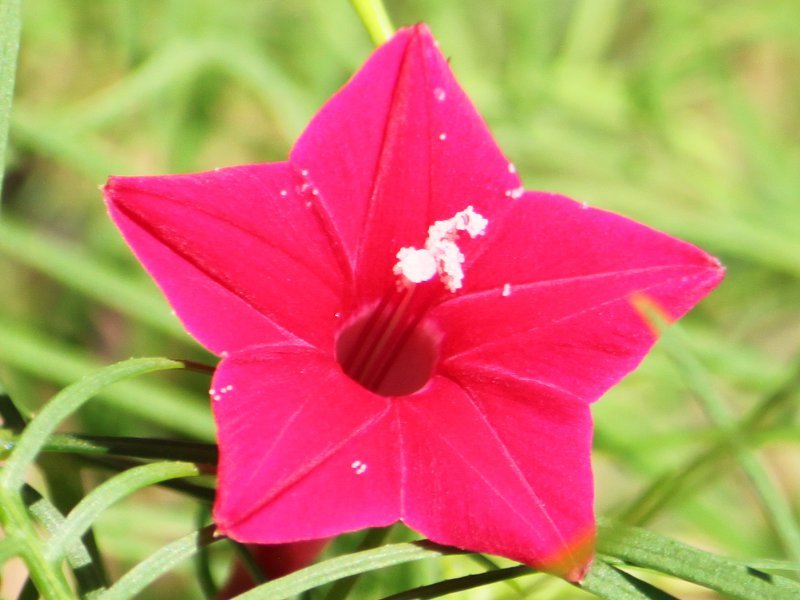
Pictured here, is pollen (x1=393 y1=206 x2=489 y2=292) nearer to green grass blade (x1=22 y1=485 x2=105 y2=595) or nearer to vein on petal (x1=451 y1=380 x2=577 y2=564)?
vein on petal (x1=451 y1=380 x2=577 y2=564)

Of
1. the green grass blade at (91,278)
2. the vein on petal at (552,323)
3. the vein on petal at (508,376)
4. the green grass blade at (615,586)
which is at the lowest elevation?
the green grass blade at (615,586)

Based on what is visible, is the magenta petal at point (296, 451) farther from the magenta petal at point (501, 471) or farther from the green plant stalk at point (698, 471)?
the green plant stalk at point (698, 471)

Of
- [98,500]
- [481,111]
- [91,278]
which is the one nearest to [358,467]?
[98,500]

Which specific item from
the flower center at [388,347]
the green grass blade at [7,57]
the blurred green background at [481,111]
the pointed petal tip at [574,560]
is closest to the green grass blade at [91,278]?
the blurred green background at [481,111]

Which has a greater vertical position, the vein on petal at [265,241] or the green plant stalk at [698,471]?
→ the vein on petal at [265,241]

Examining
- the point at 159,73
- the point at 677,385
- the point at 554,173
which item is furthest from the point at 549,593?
the point at 554,173

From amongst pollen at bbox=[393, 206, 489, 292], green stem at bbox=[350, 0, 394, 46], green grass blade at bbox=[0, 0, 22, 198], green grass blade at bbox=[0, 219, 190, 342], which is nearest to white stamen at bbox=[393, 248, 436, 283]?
pollen at bbox=[393, 206, 489, 292]

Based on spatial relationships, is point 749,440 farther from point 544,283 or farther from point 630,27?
point 630,27
